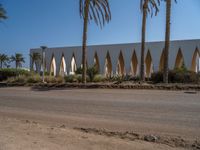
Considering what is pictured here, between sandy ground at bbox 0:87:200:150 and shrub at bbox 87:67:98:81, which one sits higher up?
shrub at bbox 87:67:98:81

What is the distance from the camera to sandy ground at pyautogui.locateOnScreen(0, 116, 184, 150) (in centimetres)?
579

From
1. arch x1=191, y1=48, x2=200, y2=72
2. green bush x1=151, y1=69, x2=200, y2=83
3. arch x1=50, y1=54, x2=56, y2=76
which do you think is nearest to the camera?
green bush x1=151, y1=69, x2=200, y2=83

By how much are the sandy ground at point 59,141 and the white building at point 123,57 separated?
39.9 m

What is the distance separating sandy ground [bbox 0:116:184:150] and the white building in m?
39.9

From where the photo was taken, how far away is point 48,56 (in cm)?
6062

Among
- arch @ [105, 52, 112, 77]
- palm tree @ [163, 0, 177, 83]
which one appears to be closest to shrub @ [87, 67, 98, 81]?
palm tree @ [163, 0, 177, 83]

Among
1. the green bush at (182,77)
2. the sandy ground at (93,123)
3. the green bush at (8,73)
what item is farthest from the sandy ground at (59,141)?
the green bush at (8,73)

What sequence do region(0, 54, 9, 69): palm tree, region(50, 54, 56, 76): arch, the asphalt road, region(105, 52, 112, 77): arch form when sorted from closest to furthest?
the asphalt road → region(105, 52, 112, 77): arch → region(50, 54, 56, 76): arch → region(0, 54, 9, 69): palm tree

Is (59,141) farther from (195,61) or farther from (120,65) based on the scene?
(120,65)

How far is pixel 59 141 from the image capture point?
6.31 metres

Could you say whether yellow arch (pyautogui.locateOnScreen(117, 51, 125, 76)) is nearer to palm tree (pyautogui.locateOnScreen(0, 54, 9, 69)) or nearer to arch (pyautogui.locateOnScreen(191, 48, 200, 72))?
arch (pyautogui.locateOnScreen(191, 48, 200, 72))

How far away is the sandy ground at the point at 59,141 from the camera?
5.79 metres

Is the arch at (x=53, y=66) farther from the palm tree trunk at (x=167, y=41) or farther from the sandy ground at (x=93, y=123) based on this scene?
the sandy ground at (x=93, y=123)

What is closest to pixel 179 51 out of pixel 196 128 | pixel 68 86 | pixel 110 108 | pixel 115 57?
pixel 115 57
